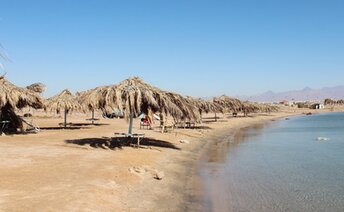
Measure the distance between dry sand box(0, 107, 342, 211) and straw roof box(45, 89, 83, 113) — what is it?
38.4ft

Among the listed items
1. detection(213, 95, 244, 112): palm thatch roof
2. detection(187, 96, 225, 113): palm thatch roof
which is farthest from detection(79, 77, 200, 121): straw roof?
detection(213, 95, 244, 112): palm thatch roof

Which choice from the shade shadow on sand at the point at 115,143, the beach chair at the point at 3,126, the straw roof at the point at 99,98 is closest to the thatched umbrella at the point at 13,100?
the beach chair at the point at 3,126

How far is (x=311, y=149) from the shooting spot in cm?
2344

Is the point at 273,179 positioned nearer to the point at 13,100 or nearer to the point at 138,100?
the point at 138,100

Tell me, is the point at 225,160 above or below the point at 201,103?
below

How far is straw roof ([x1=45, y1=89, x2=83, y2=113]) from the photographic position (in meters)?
30.2

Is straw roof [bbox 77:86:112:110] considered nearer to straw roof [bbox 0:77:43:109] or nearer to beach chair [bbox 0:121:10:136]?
straw roof [bbox 0:77:43:109]

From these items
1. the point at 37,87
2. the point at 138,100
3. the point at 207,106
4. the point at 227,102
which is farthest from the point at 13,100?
the point at 227,102

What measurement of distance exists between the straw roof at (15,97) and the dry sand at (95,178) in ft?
19.0

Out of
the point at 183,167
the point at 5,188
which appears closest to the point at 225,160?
the point at 183,167

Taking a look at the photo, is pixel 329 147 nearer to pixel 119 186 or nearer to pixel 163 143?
pixel 163 143

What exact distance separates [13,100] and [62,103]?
6.76 meters

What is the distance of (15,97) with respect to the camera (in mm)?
23812

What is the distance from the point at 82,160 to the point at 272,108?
279 feet
